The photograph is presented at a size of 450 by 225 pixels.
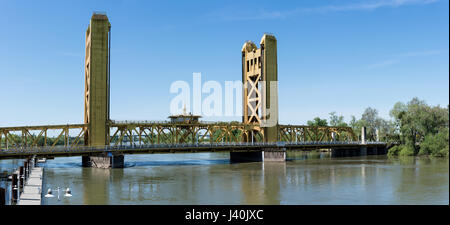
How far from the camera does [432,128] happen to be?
77.8m

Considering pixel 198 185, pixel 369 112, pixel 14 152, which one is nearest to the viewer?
pixel 198 185

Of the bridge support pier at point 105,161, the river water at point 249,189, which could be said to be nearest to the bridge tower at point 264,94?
the bridge support pier at point 105,161

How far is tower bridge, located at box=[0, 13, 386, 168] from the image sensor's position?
60.6 m

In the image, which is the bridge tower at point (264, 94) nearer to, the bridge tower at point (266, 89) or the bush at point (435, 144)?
the bridge tower at point (266, 89)

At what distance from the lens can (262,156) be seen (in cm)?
7681

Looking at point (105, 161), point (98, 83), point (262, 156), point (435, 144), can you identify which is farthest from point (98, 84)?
point (435, 144)

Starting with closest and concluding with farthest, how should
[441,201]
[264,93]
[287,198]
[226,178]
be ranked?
[441,201] → [287,198] → [226,178] → [264,93]

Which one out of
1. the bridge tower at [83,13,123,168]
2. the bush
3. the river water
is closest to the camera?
the river water

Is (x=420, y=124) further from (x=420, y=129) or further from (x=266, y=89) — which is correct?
(x=266, y=89)

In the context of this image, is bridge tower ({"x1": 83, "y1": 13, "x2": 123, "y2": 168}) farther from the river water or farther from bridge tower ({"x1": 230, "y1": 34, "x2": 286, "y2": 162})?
bridge tower ({"x1": 230, "y1": 34, "x2": 286, "y2": 162})

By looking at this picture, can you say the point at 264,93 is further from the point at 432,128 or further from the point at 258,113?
the point at 432,128

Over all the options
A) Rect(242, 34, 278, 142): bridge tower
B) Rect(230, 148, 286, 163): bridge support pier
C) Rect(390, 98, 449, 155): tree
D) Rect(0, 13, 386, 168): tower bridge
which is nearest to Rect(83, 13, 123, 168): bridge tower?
Rect(0, 13, 386, 168): tower bridge

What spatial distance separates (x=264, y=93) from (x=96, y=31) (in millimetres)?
38092
